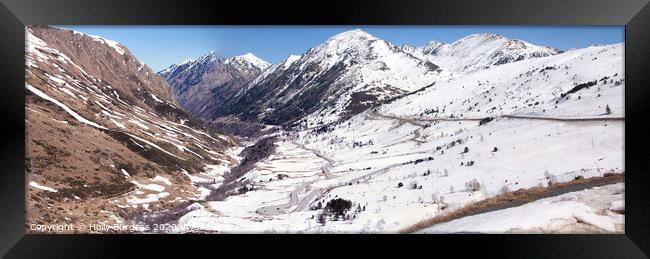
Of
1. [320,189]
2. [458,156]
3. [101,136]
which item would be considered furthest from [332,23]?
[101,136]

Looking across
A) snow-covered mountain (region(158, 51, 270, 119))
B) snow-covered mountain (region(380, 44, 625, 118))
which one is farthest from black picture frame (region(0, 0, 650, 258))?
snow-covered mountain (region(158, 51, 270, 119))

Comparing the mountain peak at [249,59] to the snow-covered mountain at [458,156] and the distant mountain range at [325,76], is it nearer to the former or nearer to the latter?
the distant mountain range at [325,76]

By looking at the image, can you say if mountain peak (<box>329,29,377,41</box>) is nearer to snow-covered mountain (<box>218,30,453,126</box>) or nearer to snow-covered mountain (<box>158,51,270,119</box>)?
snow-covered mountain (<box>218,30,453,126</box>)

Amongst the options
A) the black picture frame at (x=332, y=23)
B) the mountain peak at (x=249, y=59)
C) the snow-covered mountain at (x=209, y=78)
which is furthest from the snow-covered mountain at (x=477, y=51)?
the snow-covered mountain at (x=209, y=78)

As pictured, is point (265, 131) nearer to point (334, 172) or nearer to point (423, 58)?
point (334, 172)

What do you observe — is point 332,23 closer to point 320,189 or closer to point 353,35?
point 353,35
